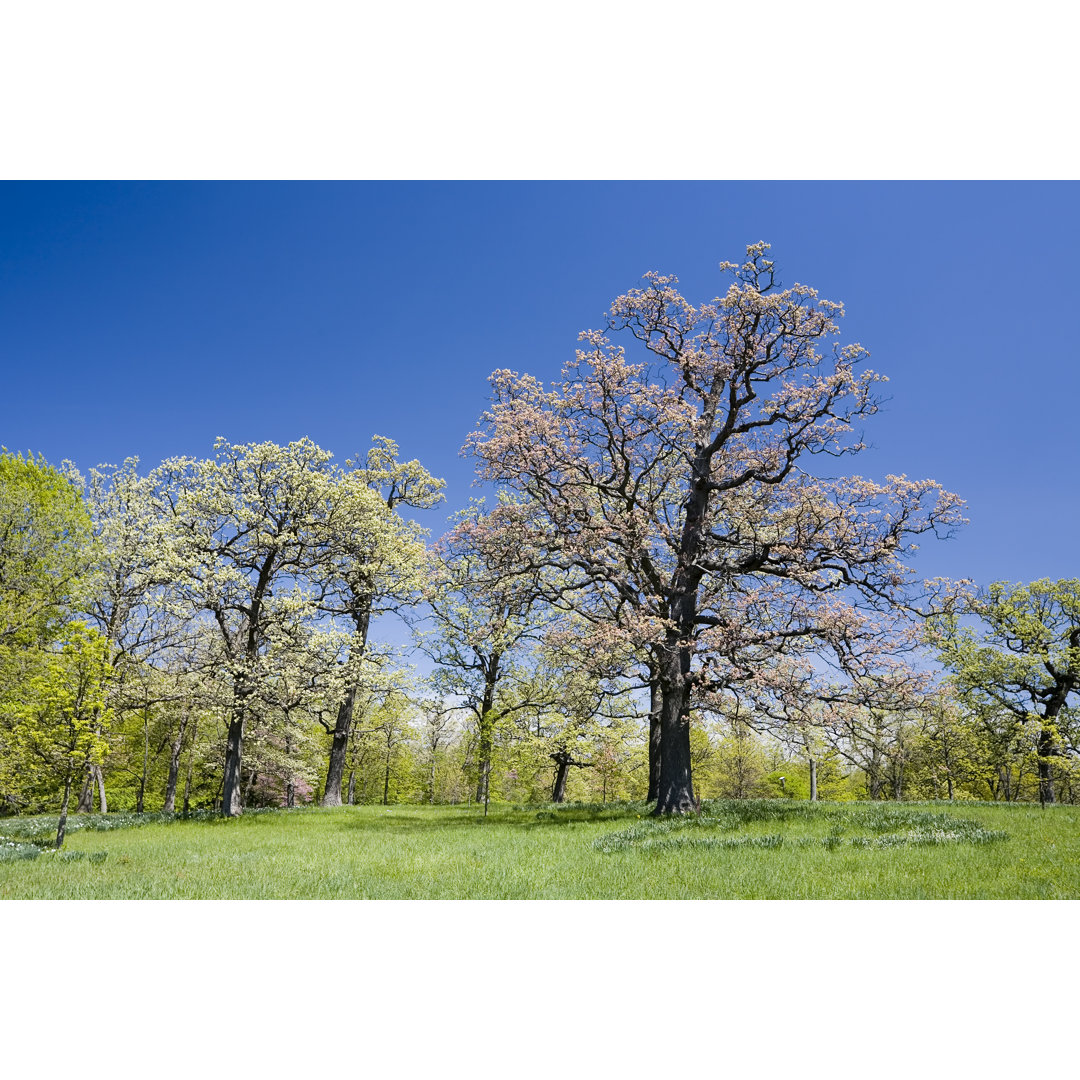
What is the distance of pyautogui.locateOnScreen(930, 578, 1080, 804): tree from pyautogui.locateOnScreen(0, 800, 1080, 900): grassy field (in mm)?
7534

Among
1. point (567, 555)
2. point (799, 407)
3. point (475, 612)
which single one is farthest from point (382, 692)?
point (799, 407)

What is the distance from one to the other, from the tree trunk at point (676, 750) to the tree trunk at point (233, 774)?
1363 cm

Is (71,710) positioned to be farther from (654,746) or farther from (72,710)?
(654,746)

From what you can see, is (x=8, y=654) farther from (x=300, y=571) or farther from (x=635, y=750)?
(x=635, y=750)

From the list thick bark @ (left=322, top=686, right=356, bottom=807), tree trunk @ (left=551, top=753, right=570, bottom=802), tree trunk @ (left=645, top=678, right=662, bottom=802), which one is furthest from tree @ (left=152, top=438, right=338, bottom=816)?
tree trunk @ (left=551, top=753, right=570, bottom=802)

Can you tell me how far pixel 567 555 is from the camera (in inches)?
632

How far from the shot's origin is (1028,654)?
20.8 m

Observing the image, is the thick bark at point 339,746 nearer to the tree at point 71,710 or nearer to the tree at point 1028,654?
the tree at point 71,710

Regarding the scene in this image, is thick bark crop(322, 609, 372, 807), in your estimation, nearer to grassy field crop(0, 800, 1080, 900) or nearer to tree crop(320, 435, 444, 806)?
tree crop(320, 435, 444, 806)

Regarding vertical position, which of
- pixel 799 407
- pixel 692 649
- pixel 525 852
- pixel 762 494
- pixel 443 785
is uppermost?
pixel 799 407

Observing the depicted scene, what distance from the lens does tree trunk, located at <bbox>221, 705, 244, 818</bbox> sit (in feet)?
69.3

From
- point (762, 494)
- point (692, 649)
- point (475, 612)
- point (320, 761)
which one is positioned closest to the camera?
point (692, 649)

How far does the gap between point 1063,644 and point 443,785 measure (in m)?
45.1

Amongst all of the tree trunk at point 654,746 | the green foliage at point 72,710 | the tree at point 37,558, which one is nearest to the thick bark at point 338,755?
the tree at point 37,558
